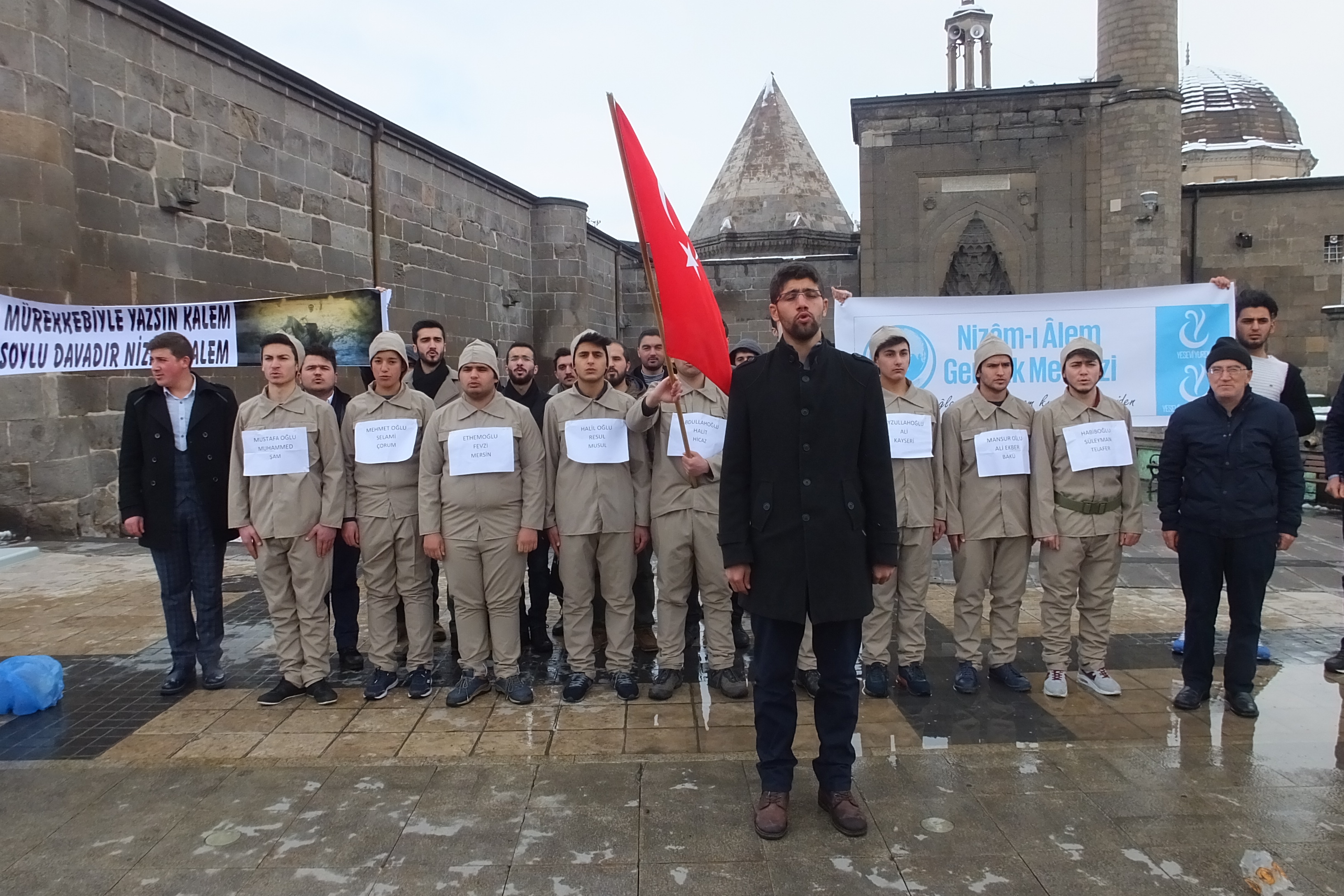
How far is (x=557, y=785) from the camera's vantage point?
3.57 metres

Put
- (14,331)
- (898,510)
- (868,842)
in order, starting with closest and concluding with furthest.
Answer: (868,842)
(898,510)
(14,331)

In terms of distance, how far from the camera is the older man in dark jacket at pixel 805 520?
3260 mm

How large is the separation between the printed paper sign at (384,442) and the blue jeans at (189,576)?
98cm

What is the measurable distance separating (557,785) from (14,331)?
→ 573cm

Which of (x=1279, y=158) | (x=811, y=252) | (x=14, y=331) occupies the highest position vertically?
(x=1279, y=158)

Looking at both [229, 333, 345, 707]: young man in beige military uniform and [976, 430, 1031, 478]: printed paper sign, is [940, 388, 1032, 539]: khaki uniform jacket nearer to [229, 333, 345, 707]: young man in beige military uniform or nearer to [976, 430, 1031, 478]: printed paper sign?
[976, 430, 1031, 478]: printed paper sign

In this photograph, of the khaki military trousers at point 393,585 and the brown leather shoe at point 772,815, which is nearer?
the brown leather shoe at point 772,815

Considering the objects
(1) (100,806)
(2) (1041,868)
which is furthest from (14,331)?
(2) (1041,868)

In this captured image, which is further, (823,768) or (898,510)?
(898,510)

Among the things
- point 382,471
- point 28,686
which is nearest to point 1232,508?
point 382,471

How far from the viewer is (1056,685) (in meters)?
4.61

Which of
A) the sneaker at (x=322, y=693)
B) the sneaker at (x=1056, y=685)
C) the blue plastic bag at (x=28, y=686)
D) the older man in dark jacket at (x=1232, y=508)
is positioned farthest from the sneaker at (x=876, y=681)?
the blue plastic bag at (x=28, y=686)

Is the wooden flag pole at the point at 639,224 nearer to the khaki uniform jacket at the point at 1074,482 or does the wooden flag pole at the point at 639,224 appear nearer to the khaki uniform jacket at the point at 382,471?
the khaki uniform jacket at the point at 382,471

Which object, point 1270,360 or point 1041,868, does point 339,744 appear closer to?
point 1041,868
